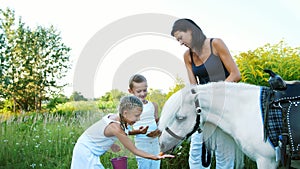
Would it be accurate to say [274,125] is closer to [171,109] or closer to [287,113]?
[287,113]

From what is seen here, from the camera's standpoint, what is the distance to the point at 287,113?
2320 millimetres

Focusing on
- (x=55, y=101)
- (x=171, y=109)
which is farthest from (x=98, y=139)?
(x=55, y=101)

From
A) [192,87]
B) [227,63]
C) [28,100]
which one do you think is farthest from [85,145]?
[28,100]

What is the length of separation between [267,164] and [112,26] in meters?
2.68

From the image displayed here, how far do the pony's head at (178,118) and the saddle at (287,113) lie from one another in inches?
20.4

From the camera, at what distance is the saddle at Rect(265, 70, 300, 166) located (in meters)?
2.27

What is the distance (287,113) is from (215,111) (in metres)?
0.49

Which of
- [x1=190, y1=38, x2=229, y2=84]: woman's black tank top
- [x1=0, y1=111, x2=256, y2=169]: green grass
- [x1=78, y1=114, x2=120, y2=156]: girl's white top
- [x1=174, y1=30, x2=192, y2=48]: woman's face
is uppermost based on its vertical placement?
[x1=174, y1=30, x2=192, y2=48]: woman's face

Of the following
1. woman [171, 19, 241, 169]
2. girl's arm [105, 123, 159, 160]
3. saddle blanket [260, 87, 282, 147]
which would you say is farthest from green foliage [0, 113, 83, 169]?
saddle blanket [260, 87, 282, 147]

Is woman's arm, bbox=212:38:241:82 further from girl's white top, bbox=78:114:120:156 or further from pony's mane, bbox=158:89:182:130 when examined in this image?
girl's white top, bbox=78:114:120:156

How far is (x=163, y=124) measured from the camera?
8.44 ft

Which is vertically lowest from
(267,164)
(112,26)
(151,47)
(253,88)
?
(267,164)

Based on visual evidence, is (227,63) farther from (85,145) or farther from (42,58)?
(42,58)

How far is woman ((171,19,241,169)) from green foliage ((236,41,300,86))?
1.78 m
